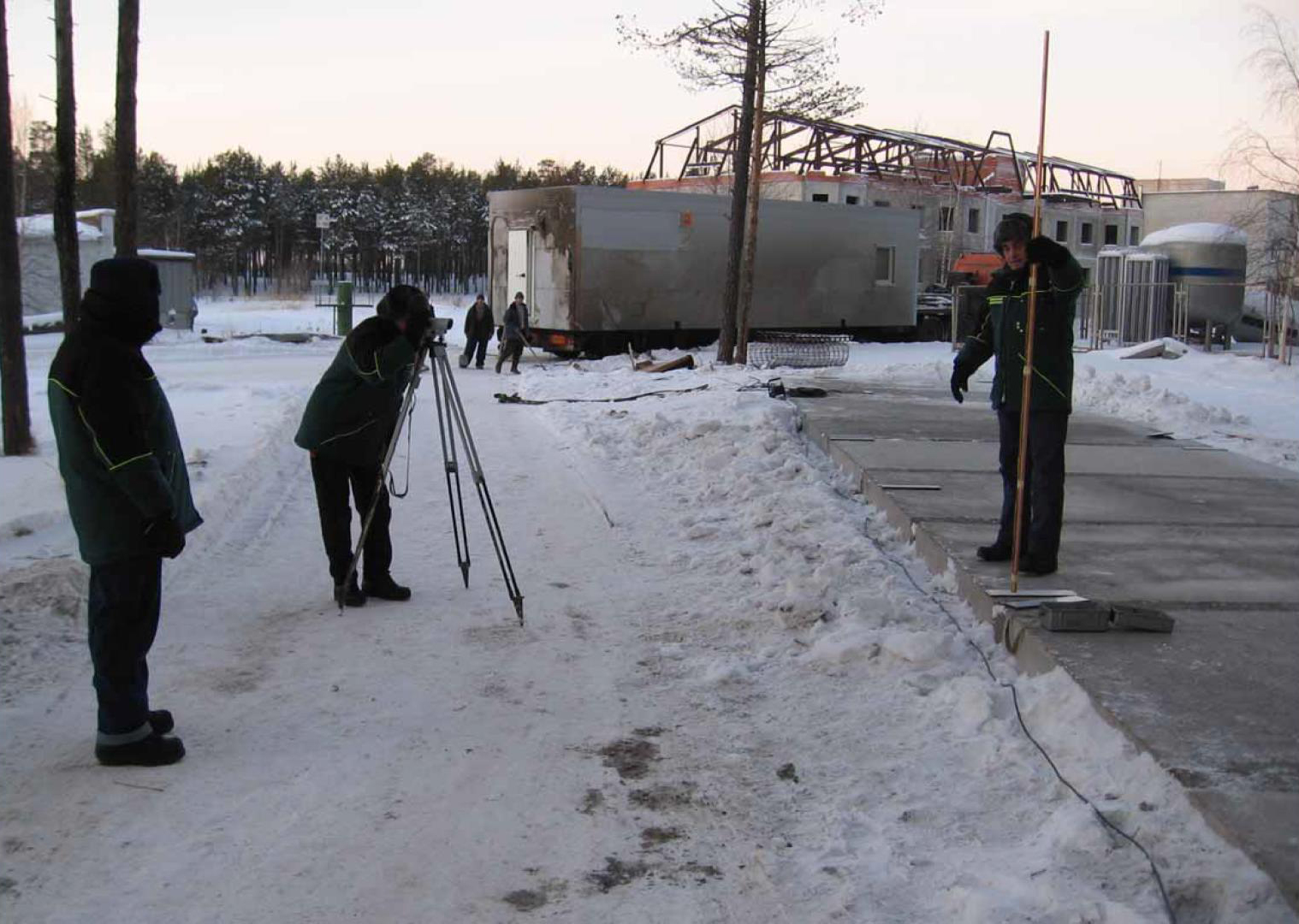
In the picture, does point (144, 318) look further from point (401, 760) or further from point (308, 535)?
point (308, 535)

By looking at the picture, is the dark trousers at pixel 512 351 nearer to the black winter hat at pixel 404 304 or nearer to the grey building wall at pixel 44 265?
the black winter hat at pixel 404 304

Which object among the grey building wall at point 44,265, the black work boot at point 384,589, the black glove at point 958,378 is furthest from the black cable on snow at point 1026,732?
the grey building wall at point 44,265

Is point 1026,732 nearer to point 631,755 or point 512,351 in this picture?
point 631,755

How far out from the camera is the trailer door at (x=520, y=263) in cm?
2506

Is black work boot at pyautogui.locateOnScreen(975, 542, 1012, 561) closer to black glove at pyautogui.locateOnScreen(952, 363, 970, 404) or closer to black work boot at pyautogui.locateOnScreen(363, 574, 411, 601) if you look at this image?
black glove at pyautogui.locateOnScreen(952, 363, 970, 404)

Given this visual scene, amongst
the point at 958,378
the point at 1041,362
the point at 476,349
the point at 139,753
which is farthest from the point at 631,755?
the point at 476,349

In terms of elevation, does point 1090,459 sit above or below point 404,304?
Result: below

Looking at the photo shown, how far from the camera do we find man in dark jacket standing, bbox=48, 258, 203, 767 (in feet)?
13.7

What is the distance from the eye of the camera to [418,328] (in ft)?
21.2

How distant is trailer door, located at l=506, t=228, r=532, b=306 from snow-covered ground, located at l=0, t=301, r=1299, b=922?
16.5m

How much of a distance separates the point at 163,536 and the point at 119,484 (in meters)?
0.25

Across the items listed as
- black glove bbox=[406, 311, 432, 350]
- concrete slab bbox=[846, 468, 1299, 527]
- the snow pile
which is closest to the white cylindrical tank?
concrete slab bbox=[846, 468, 1299, 527]

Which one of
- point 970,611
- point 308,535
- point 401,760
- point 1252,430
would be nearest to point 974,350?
point 970,611

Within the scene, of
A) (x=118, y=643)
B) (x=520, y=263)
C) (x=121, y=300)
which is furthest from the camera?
(x=520, y=263)
